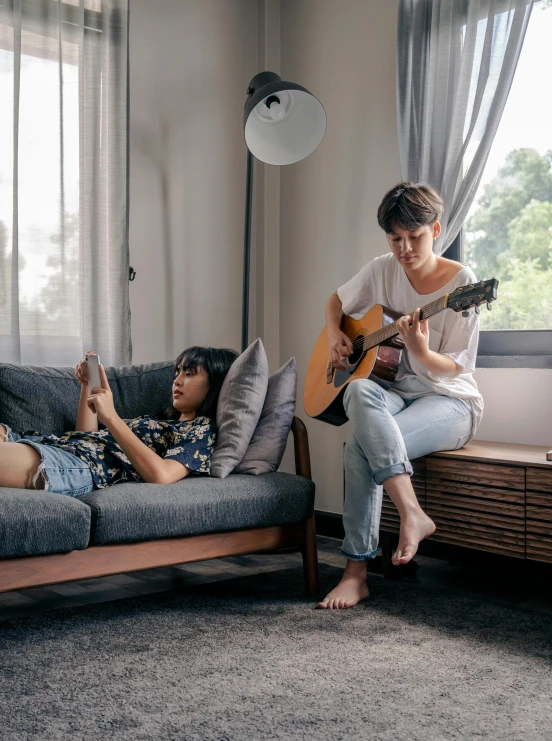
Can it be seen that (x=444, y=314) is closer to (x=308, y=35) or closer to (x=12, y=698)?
(x=12, y=698)

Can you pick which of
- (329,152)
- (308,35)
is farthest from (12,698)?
(308,35)

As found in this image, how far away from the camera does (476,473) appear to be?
2383mm

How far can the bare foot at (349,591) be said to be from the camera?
225 centimetres

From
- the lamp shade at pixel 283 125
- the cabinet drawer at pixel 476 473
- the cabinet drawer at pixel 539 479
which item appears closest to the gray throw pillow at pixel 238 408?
the cabinet drawer at pixel 476 473

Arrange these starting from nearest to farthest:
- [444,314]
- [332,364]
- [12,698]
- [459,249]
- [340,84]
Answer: [12,698] < [444,314] < [332,364] < [459,249] < [340,84]

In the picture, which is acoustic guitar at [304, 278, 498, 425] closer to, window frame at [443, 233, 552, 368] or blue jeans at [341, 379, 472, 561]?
blue jeans at [341, 379, 472, 561]

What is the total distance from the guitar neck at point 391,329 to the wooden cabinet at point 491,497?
1.35 ft

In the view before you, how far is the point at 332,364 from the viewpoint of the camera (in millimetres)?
2705

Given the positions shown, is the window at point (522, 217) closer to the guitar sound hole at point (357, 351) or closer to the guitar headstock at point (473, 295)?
the guitar sound hole at point (357, 351)

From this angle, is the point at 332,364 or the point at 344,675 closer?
the point at 344,675

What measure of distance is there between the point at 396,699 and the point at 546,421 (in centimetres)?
145

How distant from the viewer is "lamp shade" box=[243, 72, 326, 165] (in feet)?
10.1

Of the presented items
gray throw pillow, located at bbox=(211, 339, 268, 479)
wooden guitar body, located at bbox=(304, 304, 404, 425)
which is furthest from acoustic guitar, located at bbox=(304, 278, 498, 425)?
gray throw pillow, located at bbox=(211, 339, 268, 479)

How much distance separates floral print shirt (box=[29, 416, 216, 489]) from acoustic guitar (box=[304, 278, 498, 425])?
460 millimetres
